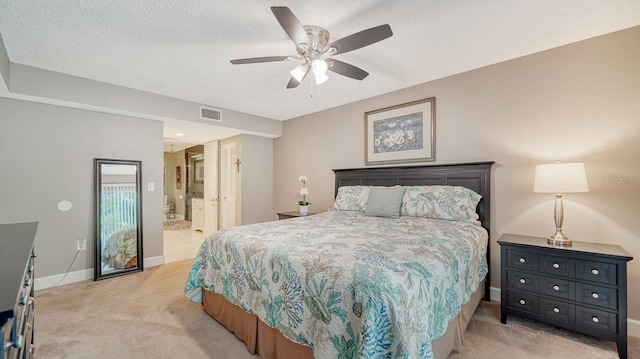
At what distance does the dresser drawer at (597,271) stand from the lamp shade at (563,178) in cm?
55

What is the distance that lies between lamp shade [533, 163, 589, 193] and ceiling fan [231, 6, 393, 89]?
1.76 metres

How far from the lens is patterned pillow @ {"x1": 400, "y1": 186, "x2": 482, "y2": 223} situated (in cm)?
272

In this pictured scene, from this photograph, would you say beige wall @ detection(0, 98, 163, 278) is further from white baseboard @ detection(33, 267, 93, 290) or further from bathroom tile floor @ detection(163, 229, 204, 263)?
bathroom tile floor @ detection(163, 229, 204, 263)

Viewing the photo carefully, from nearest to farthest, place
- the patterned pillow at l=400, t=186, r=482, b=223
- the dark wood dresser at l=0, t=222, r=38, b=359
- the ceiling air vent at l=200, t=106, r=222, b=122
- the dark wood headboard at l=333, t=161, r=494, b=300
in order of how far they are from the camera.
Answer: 1. the dark wood dresser at l=0, t=222, r=38, b=359
2. the patterned pillow at l=400, t=186, r=482, b=223
3. the dark wood headboard at l=333, t=161, r=494, b=300
4. the ceiling air vent at l=200, t=106, r=222, b=122

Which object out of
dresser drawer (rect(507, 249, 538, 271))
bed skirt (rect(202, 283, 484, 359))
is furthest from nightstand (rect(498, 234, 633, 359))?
bed skirt (rect(202, 283, 484, 359))

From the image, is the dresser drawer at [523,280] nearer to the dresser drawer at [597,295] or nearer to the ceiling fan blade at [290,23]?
the dresser drawer at [597,295]

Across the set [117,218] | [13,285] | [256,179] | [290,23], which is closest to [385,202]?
[290,23]

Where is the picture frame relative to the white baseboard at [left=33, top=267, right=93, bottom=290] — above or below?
above

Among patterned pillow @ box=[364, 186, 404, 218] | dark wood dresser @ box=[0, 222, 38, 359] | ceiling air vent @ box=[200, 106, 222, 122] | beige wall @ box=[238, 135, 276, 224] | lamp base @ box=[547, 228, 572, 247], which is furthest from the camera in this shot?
beige wall @ box=[238, 135, 276, 224]

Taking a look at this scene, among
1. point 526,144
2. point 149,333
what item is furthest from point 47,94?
point 526,144

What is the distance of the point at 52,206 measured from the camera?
315cm

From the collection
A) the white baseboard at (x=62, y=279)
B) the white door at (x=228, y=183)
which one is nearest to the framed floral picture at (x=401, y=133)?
the white door at (x=228, y=183)

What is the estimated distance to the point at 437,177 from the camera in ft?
10.4

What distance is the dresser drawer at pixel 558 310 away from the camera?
6.68 ft
